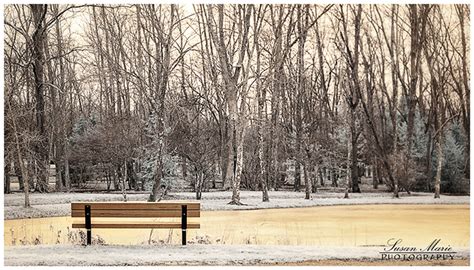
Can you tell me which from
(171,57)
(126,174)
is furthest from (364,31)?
(126,174)

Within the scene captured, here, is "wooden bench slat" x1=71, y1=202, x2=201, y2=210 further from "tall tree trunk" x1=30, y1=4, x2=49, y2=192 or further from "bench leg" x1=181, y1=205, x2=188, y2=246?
"tall tree trunk" x1=30, y1=4, x2=49, y2=192

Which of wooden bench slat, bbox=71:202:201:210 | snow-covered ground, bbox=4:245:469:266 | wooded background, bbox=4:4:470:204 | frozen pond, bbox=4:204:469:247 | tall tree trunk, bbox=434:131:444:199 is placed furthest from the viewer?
tall tree trunk, bbox=434:131:444:199

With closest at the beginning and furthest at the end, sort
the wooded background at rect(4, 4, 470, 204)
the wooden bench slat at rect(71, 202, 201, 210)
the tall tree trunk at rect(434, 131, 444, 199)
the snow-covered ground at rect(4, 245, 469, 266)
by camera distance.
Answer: the snow-covered ground at rect(4, 245, 469, 266), the wooden bench slat at rect(71, 202, 201, 210), the wooded background at rect(4, 4, 470, 204), the tall tree trunk at rect(434, 131, 444, 199)

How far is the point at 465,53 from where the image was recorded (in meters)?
12.1

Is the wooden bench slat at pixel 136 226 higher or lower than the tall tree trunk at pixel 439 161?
lower

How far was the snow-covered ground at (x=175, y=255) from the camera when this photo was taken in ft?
37.0

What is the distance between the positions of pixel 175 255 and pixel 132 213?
92cm

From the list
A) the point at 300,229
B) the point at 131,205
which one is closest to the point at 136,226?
the point at 131,205

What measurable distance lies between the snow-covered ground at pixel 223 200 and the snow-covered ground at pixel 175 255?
607 mm

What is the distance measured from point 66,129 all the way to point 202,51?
232 cm

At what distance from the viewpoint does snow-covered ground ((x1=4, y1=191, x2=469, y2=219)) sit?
12.1 meters

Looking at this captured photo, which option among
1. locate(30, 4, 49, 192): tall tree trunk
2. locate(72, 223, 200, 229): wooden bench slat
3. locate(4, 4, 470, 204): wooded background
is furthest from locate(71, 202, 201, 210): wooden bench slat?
locate(30, 4, 49, 192): tall tree trunk

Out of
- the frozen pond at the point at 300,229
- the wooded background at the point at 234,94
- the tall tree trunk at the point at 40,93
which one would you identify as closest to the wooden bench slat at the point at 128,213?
the frozen pond at the point at 300,229

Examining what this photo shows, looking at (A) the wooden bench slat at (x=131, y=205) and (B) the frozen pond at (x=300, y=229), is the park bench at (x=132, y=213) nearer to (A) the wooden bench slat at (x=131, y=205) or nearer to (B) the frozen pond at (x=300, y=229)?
(A) the wooden bench slat at (x=131, y=205)
